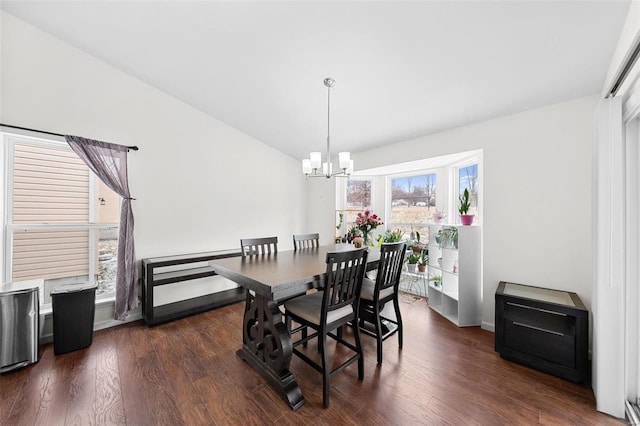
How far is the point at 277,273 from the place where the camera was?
1757mm

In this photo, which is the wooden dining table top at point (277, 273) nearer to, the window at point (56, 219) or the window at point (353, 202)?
the window at point (56, 219)

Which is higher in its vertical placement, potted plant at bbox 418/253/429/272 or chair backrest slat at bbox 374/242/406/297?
chair backrest slat at bbox 374/242/406/297

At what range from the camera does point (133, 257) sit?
2818 mm

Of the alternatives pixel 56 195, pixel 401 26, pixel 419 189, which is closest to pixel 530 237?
pixel 419 189

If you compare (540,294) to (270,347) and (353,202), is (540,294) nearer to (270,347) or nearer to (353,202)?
(270,347)

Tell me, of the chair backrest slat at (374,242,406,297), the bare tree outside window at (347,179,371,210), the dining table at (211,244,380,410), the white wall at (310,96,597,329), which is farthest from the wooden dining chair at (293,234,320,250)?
the white wall at (310,96,597,329)

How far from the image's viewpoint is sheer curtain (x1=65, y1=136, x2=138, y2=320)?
8.67 ft

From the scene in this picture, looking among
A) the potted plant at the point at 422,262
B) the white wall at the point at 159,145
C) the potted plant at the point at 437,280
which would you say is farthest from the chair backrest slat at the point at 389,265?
the white wall at the point at 159,145

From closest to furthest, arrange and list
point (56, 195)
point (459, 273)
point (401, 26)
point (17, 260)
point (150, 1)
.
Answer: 1. point (401, 26)
2. point (150, 1)
3. point (17, 260)
4. point (56, 195)
5. point (459, 273)

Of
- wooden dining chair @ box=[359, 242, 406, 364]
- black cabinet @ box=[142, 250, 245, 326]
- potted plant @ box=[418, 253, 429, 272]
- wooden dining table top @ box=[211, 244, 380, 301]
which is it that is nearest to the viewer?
wooden dining table top @ box=[211, 244, 380, 301]

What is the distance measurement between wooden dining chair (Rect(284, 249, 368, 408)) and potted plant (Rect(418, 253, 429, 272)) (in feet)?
6.84

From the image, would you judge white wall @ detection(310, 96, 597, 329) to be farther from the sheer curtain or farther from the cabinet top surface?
the sheer curtain

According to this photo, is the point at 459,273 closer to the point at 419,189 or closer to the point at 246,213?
the point at 419,189

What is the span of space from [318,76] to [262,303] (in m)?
2.15
